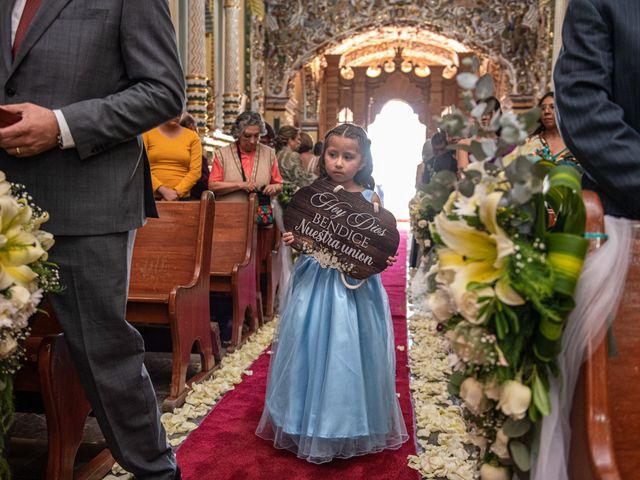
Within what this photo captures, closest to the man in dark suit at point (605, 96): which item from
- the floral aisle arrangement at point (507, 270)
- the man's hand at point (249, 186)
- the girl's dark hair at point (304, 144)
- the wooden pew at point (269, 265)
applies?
the floral aisle arrangement at point (507, 270)

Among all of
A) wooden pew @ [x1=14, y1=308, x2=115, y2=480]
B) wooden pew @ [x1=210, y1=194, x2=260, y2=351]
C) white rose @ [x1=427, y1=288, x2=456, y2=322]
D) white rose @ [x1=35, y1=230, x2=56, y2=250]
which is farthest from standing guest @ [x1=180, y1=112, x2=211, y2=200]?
white rose @ [x1=427, y1=288, x2=456, y2=322]

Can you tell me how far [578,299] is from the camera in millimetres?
1178

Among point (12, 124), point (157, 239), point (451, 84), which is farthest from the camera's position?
point (451, 84)

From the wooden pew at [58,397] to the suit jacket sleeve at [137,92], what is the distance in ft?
2.35

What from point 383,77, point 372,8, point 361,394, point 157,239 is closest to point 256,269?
point 157,239

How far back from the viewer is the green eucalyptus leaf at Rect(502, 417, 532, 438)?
1222mm

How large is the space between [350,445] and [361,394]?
0.76 feet

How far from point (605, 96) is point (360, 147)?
146 cm

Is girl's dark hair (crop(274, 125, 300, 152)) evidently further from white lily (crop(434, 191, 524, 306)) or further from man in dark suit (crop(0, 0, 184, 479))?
white lily (crop(434, 191, 524, 306))

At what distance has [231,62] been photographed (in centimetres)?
1098

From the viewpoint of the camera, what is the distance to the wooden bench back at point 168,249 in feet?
12.4

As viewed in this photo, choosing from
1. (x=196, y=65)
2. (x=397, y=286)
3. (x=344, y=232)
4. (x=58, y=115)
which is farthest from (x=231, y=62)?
(x=58, y=115)

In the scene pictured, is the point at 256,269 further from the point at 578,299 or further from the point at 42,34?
Result: the point at 578,299

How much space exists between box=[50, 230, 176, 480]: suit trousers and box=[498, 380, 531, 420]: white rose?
1228 millimetres
